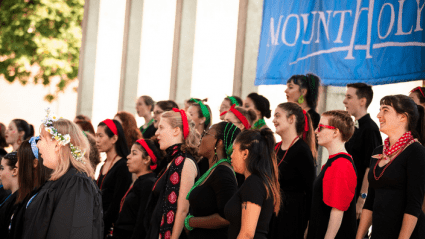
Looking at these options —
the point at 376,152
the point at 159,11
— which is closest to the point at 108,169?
the point at 376,152

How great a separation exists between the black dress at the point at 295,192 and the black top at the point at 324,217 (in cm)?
41

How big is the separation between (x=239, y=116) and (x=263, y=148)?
1591 mm

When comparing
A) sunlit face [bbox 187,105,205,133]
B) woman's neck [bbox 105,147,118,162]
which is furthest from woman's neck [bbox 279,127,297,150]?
woman's neck [bbox 105,147,118,162]

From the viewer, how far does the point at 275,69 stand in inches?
258

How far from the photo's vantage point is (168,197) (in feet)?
13.0

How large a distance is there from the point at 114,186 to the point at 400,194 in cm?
332

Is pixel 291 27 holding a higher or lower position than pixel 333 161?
higher

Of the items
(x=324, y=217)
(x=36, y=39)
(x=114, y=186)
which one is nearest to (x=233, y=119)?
(x=324, y=217)

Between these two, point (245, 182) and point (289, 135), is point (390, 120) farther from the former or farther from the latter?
point (245, 182)

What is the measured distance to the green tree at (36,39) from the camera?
53.4 feet

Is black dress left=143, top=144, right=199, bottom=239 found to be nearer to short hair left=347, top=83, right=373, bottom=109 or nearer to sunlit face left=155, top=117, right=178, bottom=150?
Result: sunlit face left=155, top=117, right=178, bottom=150

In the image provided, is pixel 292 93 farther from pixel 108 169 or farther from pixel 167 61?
pixel 167 61

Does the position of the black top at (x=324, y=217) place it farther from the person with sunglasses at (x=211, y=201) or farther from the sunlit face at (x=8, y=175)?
the sunlit face at (x=8, y=175)

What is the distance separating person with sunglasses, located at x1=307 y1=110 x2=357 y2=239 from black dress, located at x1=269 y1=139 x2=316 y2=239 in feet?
1.25
